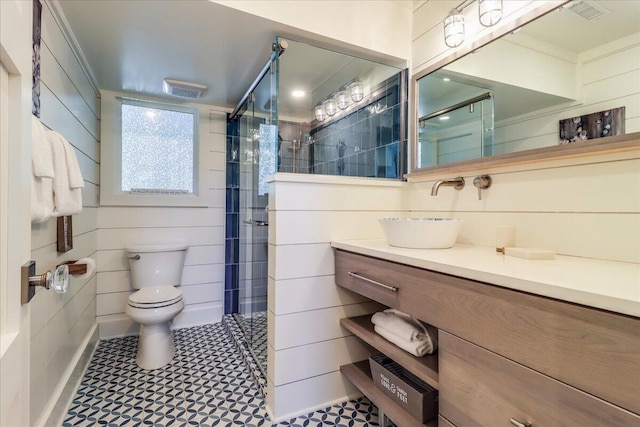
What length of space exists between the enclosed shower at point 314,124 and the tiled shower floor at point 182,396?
217 millimetres

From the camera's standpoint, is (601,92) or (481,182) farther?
(481,182)

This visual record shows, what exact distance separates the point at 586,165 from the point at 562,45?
18.1 inches

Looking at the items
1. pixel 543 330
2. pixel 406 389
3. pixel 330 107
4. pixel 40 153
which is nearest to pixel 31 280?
pixel 40 153

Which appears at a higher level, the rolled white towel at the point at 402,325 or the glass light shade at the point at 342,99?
the glass light shade at the point at 342,99

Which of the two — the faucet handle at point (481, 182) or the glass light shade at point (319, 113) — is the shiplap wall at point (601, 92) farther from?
the glass light shade at point (319, 113)

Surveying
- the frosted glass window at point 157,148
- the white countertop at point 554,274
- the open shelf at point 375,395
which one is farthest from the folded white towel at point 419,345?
the frosted glass window at point 157,148

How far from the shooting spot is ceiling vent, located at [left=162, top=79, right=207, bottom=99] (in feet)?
7.14

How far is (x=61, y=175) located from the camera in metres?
1.26


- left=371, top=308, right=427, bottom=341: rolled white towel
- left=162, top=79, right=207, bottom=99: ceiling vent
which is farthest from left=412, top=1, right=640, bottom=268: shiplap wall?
left=162, top=79, right=207, bottom=99: ceiling vent

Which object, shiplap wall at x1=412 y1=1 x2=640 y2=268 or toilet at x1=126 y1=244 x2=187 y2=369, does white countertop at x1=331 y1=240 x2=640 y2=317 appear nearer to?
shiplap wall at x1=412 y1=1 x2=640 y2=268

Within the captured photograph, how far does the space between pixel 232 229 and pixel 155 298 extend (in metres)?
0.88

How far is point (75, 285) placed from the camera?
180 centimetres

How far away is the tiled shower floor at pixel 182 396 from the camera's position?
1.47 m

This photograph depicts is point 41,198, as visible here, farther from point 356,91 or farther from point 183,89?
point 356,91
